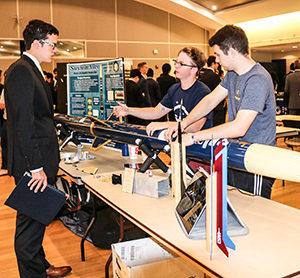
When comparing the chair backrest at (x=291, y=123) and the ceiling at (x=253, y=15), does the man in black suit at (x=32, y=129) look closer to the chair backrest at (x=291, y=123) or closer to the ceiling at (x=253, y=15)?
the chair backrest at (x=291, y=123)

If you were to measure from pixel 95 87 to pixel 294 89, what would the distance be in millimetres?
4571

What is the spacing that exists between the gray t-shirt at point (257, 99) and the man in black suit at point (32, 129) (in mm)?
1019

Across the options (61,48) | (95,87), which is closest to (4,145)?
(95,87)

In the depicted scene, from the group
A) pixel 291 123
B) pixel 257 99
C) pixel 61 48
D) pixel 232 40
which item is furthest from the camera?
pixel 61 48

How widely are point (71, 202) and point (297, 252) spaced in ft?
7.79

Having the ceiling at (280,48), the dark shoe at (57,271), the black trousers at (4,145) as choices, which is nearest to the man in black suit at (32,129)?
the dark shoe at (57,271)

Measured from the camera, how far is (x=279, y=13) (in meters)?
9.68

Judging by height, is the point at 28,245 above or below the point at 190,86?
below

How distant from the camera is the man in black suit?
2.06 m

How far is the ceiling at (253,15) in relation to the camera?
9609 millimetres

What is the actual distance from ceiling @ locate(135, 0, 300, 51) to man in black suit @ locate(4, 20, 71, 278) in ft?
26.8

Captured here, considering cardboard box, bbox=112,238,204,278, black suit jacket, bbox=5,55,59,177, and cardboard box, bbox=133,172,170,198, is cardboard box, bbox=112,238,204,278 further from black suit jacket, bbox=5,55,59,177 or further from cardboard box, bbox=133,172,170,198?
black suit jacket, bbox=5,55,59,177

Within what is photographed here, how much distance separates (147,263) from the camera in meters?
1.87

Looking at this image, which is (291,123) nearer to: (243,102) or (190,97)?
(190,97)
